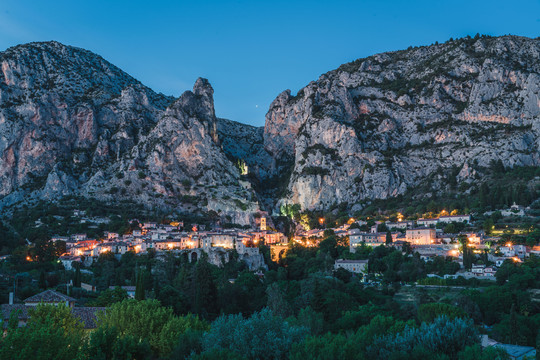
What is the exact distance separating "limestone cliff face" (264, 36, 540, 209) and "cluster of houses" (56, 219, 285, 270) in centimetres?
3467

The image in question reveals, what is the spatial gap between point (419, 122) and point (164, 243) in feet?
256

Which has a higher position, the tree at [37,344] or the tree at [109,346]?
the tree at [37,344]

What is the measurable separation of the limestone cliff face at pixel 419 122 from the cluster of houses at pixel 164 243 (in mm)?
34672

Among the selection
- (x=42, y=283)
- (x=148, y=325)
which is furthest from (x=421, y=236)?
(x=148, y=325)

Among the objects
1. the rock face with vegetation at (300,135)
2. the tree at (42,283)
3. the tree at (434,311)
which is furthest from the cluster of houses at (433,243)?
the tree at (42,283)

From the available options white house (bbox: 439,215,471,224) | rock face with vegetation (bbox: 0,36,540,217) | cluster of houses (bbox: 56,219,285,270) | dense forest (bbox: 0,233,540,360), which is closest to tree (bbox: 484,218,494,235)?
white house (bbox: 439,215,471,224)

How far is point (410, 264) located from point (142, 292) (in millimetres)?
42627

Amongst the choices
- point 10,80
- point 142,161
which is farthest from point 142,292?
point 10,80

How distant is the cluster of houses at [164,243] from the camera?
255ft

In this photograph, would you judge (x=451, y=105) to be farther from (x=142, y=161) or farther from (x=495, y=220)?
(x=142, y=161)

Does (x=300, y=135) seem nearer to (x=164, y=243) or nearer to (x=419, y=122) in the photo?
(x=419, y=122)

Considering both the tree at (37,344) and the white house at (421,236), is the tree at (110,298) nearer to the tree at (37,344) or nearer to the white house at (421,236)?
the tree at (37,344)

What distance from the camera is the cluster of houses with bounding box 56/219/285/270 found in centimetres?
7769

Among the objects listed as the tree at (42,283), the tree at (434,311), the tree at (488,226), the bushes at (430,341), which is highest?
the tree at (488,226)
